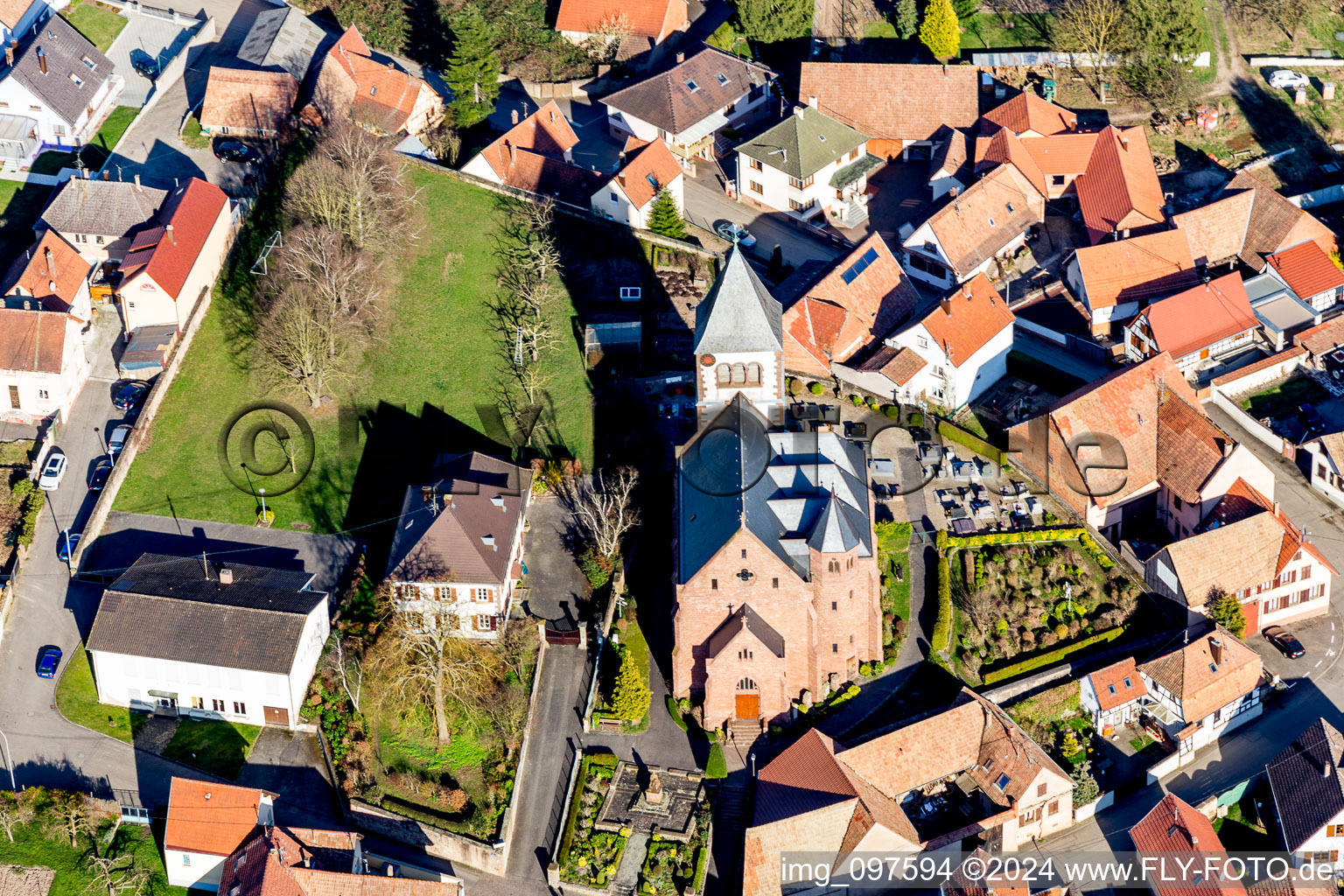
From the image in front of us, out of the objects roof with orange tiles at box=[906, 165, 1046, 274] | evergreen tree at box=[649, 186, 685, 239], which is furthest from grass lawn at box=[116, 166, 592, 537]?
roof with orange tiles at box=[906, 165, 1046, 274]

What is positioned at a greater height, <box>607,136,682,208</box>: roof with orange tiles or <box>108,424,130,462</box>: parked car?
<box>607,136,682,208</box>: roof with orange tiles

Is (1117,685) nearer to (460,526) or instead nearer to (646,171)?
(460,526)

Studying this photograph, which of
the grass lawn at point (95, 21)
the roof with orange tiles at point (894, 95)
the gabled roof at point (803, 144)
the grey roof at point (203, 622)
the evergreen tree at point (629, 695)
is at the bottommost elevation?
the evergreen tree at point (629, 695)

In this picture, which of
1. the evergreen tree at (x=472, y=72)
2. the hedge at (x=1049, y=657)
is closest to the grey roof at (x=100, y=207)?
the evergreen tree at (x=472, y=72)

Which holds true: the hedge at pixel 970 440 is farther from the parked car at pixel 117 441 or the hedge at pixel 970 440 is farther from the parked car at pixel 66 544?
the parked car at pixel 66 544

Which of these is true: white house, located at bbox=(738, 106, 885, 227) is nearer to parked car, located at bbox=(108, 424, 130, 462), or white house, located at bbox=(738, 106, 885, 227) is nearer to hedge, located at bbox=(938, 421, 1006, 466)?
hedge, located at bbox=(938, 421, 1006, 466)

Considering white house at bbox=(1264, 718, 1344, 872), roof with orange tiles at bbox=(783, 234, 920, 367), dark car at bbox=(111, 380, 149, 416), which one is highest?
roof with orange tiles at bbox=(783, 234, 920, 367)
